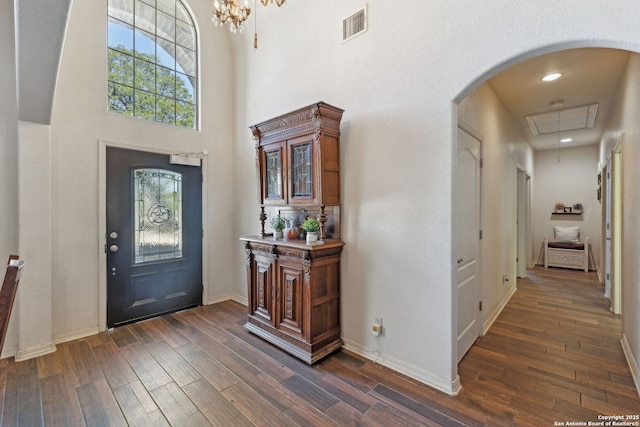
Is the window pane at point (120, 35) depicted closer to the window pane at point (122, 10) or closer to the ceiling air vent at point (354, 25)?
the window pane at point (122, 10)

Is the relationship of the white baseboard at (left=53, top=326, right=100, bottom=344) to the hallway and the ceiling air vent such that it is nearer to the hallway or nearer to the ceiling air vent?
the hallway

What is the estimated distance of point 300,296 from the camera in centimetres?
266

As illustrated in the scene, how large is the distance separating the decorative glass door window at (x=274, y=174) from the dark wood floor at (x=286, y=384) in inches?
61.6

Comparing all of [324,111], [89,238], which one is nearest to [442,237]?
[324,111]

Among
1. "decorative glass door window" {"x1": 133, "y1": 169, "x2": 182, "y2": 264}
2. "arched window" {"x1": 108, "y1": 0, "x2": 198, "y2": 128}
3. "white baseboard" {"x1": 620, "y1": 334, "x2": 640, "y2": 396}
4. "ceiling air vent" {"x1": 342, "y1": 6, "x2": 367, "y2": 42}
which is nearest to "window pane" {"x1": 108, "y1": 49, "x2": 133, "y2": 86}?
"arched window" {"x1": 108, "y1": 0, "x2": 198, "y2": 128}

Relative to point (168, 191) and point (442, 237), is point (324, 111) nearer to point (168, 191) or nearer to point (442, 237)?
point (442, 237)

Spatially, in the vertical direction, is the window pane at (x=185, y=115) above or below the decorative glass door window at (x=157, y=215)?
above

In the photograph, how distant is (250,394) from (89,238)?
8.10 ft

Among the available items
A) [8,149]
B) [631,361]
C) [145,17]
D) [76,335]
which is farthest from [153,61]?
[631,361]

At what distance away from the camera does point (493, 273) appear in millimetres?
3479

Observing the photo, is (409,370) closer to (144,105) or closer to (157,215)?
(157,215)

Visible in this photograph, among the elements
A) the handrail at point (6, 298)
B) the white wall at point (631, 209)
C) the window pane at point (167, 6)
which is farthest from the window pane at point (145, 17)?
the white wall at point (631, 209)

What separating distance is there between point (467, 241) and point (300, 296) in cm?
169

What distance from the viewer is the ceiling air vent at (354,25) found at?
8.65 ft
